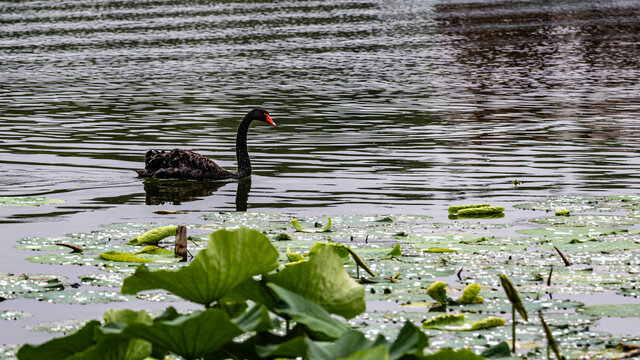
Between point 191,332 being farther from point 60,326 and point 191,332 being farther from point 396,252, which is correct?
point 396,252

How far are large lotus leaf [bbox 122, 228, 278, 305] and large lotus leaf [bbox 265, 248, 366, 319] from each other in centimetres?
9

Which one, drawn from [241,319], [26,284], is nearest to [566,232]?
[26,284]

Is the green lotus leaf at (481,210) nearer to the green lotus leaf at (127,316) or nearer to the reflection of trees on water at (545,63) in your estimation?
the green lotus leaf at (127,316)

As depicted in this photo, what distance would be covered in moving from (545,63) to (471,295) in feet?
110

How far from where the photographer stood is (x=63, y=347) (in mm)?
3957

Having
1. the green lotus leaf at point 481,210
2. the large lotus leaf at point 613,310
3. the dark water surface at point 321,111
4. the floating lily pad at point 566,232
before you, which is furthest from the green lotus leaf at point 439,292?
the green lotus leaf at point 481,210

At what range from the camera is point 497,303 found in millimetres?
7500

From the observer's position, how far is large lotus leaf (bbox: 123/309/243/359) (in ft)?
12.3

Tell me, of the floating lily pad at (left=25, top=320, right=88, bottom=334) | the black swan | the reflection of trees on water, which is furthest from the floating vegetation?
the reflection of trees on water

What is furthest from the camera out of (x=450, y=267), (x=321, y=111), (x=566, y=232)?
(x=321, y=111)

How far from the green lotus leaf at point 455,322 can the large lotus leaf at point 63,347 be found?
3192 mm

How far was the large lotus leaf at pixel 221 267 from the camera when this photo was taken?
404 centimetres

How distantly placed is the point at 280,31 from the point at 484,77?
2150 cm

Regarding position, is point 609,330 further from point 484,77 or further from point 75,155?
point 484,77
